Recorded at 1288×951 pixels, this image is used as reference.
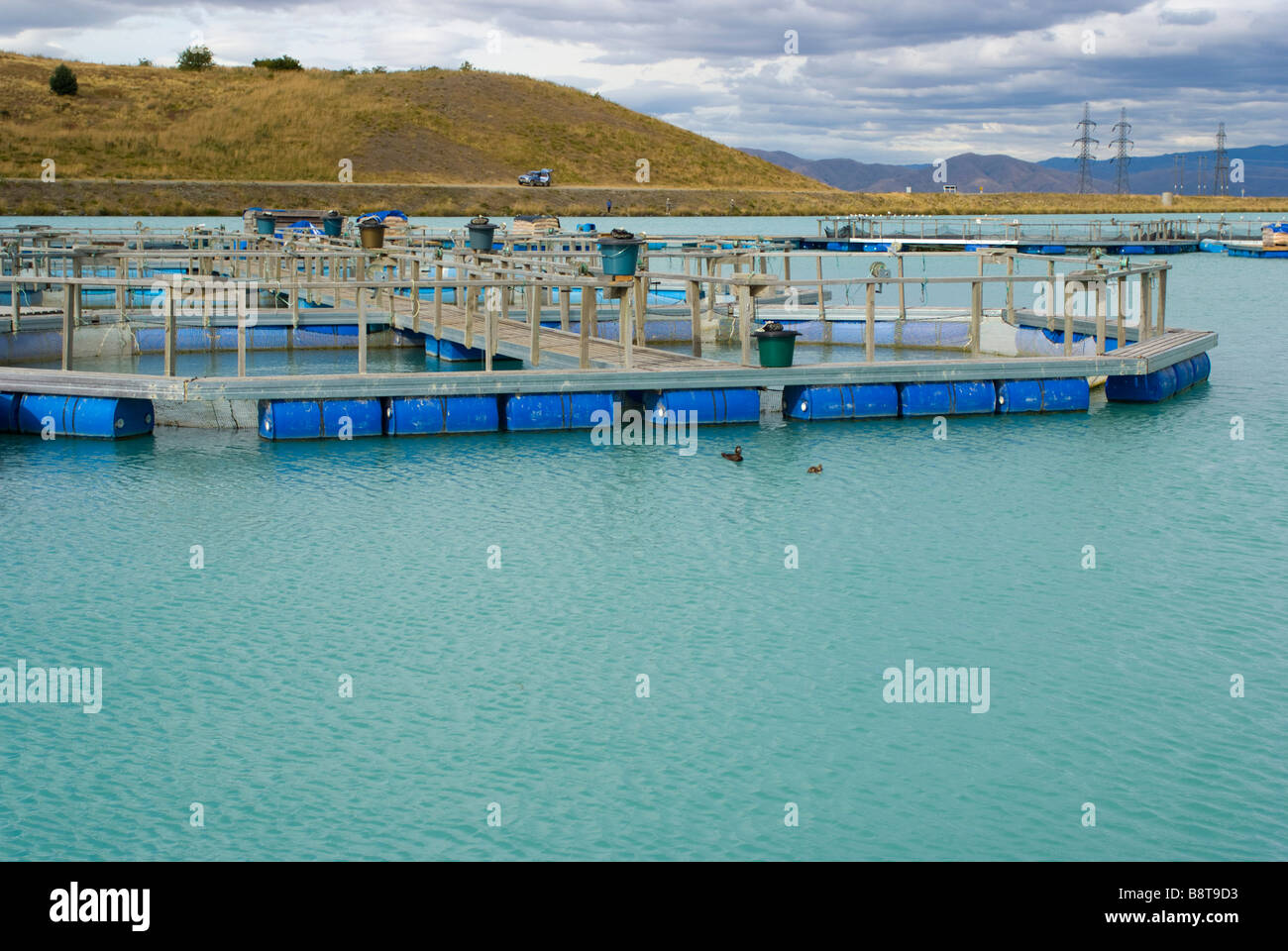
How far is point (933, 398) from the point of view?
20781mm

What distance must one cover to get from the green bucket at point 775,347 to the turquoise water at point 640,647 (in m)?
2.12

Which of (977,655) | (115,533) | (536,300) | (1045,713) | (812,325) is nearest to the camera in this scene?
(1045,713)

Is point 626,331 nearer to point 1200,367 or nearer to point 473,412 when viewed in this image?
point 473,412

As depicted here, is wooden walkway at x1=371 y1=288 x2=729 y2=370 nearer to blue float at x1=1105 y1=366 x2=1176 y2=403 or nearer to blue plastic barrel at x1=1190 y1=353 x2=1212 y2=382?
blue float at x1=1105 y1=366 x2=1176 y2=403

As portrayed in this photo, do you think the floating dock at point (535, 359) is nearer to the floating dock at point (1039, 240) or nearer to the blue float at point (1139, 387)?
the blue float at point (1139, 387)

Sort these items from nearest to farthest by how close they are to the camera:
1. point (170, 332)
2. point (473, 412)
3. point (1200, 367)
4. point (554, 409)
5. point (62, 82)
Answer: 1. point (170, 332)
2. point (473, 412)
3. point (554, 409)
4. point (1200, 367)
5. point (62, 82)

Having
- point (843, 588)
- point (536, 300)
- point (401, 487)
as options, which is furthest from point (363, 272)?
point (843, 588)

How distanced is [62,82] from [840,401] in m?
96.6

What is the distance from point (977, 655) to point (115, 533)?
8703 mm

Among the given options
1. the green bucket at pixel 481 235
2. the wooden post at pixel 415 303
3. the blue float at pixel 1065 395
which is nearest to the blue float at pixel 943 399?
the blue float at pixel 1065 395

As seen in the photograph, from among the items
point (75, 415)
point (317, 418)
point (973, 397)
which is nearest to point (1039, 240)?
point (973, 397)

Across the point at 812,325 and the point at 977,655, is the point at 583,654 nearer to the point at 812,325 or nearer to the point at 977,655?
the point at 977,655
